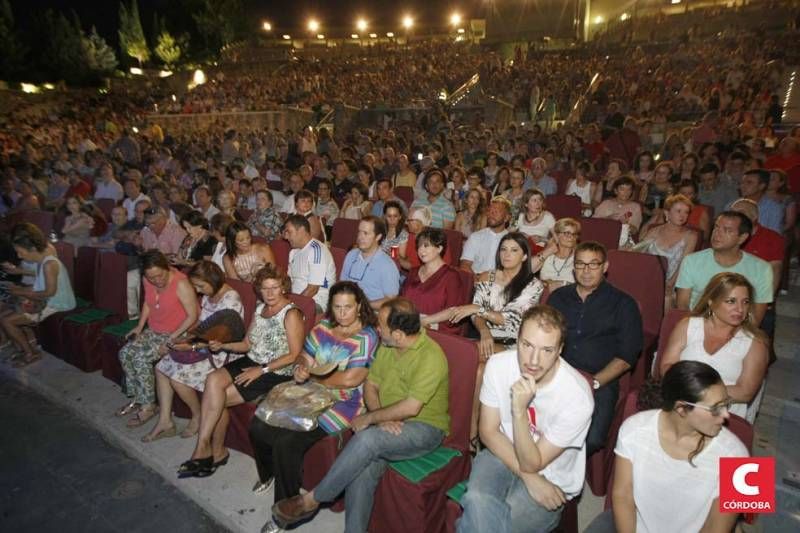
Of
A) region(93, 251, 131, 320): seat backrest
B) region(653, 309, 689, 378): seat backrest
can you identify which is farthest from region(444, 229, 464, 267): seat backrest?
region(93, 251, 131, 320): seat backrest

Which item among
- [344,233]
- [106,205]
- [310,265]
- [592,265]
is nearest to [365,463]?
[592,265]

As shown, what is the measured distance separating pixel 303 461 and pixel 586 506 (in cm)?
172

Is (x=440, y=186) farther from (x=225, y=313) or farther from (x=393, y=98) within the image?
(x=393, y=98)

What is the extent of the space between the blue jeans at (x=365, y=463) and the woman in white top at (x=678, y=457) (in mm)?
1019

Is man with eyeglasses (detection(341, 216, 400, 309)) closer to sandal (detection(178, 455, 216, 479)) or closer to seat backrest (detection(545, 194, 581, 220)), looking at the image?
sandal (detection(178, 455, 216, 479))

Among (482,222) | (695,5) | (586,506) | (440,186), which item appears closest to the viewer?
(586,506)

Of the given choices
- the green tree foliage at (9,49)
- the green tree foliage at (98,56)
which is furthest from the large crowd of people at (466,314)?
the green tree foliage at (98,56)

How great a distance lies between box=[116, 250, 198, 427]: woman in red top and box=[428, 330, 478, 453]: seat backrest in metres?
2.32

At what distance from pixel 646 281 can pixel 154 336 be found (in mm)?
4067

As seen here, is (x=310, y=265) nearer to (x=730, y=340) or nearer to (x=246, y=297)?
(x=246, y=297)

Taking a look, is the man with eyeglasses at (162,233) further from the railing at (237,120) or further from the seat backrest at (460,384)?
the railing at (237,120)

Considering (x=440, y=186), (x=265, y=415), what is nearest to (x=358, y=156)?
(x=440, y=186)

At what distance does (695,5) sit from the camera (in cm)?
2619

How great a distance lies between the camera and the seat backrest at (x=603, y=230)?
16.6 ft
